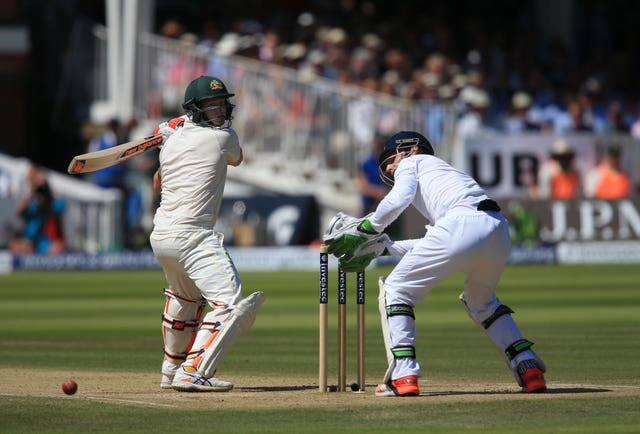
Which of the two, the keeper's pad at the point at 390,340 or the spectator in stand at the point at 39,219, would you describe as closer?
the keeper's pad at the point at 390,340

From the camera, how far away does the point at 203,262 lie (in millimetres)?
8211

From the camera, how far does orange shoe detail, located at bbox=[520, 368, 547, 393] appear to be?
26.1ft

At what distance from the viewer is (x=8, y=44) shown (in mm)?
27922

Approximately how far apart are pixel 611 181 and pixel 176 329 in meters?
14.2

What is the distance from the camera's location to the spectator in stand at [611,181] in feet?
71.1

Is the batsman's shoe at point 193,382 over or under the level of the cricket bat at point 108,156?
under

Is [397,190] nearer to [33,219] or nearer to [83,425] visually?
[83,425]

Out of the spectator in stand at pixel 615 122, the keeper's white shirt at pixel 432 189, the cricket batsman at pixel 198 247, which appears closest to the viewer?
the keeper's white shirt at pixel 432 189

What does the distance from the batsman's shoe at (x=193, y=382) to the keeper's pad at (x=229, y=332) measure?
0.05 m

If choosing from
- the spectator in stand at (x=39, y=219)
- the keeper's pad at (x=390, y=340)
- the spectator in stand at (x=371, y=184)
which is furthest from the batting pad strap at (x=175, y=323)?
the spectator in stand at (x=39, y=219)

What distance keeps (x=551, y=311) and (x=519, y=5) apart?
1789 centimetres

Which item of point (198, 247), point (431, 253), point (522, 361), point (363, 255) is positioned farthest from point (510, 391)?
point (198, 247)

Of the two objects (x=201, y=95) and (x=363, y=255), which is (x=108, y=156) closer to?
(x=201, y=95)

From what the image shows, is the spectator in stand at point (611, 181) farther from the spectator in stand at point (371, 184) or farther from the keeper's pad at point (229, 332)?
the keeper's pad at point (229, 332)
